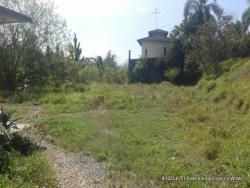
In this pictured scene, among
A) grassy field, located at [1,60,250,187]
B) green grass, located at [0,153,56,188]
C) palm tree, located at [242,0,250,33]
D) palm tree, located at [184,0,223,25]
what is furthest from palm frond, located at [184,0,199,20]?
green grass, located at [0,153,56,188]

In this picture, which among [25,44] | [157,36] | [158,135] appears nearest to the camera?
[158,135]

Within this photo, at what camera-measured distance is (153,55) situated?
1730 inches

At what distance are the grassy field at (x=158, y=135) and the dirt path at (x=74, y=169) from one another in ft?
0.76

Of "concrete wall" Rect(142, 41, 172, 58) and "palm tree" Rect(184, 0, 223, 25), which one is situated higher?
"palm tree" Rect(184, 0, 223, 25)

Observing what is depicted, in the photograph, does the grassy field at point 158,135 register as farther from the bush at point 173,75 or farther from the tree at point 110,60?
the tree at point 110,60

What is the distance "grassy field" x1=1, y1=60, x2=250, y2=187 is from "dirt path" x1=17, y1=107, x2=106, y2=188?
0.23 meters

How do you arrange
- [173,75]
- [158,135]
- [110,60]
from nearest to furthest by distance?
[158,135], [173,75], [110,60]

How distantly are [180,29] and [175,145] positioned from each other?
31.3 metres

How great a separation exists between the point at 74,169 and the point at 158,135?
321cm

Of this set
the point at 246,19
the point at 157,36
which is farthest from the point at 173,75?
the point at 157,36

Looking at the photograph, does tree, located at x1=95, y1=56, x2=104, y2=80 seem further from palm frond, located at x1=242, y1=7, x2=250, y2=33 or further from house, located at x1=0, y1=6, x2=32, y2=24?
house, located at x1=0, y1=6, x2=32, y2=24

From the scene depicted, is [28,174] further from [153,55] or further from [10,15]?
[153,55]

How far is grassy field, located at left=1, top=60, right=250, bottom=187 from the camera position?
7281 mm

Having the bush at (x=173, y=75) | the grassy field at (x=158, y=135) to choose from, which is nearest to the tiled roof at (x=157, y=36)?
the bush at (x=173, y=75)
